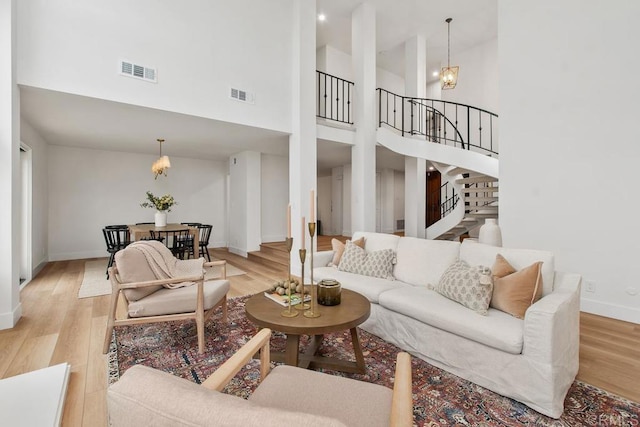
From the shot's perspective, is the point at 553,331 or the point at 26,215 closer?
the point at 553,331

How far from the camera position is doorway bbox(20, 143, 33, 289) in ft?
14.9

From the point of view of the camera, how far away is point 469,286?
2217mm

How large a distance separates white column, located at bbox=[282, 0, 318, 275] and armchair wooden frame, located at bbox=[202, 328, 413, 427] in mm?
3431

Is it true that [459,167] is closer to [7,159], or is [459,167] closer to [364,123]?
[364,123]

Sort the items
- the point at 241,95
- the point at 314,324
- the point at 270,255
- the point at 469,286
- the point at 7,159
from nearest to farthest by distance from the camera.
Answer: the point at 314,324 < the point at 469,286 < the point at 7,159 < the point at 241,95 < the point at 270,255

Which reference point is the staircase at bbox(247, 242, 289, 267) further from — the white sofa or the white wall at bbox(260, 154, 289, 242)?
the white sofa

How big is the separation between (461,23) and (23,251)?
9.10 metres

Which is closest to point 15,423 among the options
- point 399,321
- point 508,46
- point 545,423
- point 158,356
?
point 158,356

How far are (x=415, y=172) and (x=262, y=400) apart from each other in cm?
570

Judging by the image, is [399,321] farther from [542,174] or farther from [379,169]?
[379,169]

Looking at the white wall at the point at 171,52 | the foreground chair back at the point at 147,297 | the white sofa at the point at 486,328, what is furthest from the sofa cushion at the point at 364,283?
the white wall at the point at 171,52

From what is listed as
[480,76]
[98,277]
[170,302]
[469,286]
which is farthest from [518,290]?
[480,76]

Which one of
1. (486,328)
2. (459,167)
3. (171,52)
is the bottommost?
(486,328)

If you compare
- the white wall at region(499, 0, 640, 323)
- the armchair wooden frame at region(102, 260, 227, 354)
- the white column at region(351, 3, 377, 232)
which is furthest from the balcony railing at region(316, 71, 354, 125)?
the armchair wooden frame at region(102, 260, 227, 354)
